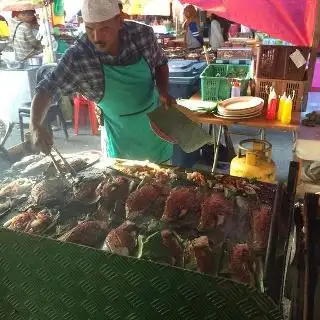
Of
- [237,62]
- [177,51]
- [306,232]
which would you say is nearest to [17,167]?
[306,232]

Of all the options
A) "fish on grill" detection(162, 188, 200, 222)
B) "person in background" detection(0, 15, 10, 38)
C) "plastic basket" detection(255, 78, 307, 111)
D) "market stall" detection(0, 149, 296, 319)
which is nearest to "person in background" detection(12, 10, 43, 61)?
"person in background" detection(0, 15, 10, 38)

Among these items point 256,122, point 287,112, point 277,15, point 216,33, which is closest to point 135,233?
point 256,122

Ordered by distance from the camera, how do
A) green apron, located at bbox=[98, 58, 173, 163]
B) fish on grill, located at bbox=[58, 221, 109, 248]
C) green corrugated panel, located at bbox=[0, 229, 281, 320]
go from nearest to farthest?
green corrugated panel, located at bbox=[0, 229, 281, 320]
fish on grill, located at bbox=[58, 221, 109, 248]
green apron, located at bbox=[98, 58, 173, 163]

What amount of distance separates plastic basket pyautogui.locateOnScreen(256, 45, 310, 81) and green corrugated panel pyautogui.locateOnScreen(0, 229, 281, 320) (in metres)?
3.15

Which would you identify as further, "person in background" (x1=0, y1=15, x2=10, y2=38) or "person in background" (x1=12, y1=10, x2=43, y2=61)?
"person in background" (x1=0, y1=15, x2=10, y2=38)

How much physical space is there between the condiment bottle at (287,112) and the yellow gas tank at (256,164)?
32 centimetres

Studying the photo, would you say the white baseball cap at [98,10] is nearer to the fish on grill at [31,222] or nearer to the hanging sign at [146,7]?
the fish on grill at [31,222]

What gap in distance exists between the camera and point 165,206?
1827 millimetres

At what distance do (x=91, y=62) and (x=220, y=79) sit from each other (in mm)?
2140

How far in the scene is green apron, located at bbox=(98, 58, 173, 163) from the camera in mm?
2559

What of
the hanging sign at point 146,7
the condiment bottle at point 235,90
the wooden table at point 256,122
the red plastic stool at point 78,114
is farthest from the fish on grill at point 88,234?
the hanging sign at point 146,7

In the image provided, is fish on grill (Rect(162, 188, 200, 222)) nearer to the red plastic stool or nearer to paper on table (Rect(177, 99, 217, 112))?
paper on table (Rect(177, 99, 217, 112))

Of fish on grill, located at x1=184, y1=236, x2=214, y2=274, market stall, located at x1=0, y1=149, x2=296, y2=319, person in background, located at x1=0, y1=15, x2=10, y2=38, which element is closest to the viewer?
market stall, located at x1=0, y1=149, x2=296, y2=319

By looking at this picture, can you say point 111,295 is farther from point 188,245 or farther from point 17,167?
point 17,167
